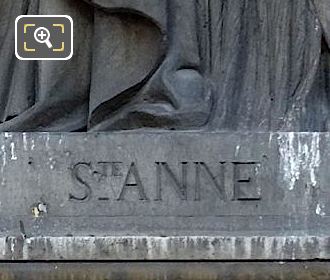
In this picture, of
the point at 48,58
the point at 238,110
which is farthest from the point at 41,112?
the point at 238,110

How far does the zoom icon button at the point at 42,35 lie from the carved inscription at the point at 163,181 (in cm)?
33

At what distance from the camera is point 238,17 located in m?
3.57

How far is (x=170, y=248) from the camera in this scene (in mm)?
3281

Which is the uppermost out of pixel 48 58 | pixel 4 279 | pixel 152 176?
pixel 48 58

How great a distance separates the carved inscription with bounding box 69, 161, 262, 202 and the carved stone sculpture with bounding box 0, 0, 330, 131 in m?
0.13

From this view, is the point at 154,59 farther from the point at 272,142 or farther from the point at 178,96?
the point at 272,142

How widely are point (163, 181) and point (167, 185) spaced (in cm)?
1

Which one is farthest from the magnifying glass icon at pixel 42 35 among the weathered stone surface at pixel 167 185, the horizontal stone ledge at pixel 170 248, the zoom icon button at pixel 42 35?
the horizontal stone ledge at pixel 170 248

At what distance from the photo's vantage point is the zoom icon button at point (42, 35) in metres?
3.16

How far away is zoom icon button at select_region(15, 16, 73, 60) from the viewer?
3162 mm

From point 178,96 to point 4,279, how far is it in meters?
0.64

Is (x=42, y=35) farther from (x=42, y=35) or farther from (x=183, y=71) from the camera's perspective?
(x=183, y=71)

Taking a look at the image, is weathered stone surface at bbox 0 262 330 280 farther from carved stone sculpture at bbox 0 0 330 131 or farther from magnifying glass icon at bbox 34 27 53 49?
magnifying glass icon at bbox 34 27 53 49

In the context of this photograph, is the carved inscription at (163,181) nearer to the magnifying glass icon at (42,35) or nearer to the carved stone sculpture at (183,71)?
the carved stone sculpture at (183,71)
